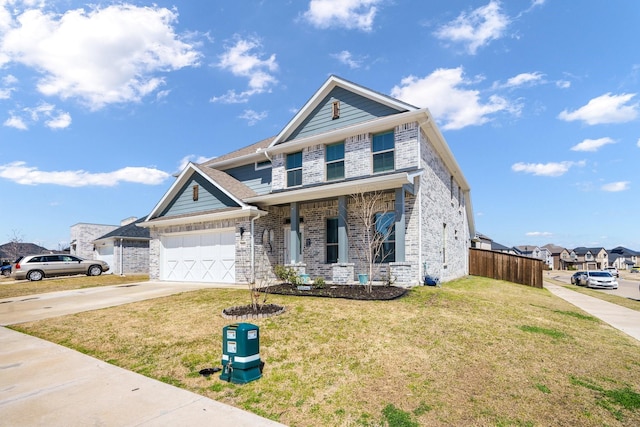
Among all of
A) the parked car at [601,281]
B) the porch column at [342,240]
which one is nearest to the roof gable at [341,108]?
the porch column at [342,240]

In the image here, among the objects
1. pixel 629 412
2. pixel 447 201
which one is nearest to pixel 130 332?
pixel 629 412

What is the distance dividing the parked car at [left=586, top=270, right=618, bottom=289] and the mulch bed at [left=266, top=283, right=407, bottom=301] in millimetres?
27190

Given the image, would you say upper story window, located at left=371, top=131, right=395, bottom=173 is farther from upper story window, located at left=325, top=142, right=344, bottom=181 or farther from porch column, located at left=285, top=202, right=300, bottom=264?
porch column, located at left=285, top=202, right=300, bottom=264

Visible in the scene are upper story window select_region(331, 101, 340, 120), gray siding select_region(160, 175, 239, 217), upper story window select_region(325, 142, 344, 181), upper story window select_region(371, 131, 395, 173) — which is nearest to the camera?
upper story window select_region(371, 131, 395, 173)

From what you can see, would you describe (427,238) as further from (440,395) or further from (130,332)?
(130,332)

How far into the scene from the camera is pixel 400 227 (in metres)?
12.0

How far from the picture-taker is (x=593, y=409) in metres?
4.37

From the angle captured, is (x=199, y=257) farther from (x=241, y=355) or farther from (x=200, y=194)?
(x=241, y=355)

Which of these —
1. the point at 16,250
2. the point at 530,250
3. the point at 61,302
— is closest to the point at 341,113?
the point at 61,302

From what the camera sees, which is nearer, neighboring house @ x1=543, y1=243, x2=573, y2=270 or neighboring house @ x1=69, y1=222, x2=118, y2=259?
neighboring house @ x1=69, y1=222, x2=118, y2=259

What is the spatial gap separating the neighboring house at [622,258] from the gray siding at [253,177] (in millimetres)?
101560

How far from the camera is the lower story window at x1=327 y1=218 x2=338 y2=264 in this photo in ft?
48.8

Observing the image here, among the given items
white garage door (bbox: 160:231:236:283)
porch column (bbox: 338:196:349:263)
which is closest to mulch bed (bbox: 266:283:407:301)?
porch column (bbox: 338:196:349:263)

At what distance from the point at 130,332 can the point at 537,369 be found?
799cm
